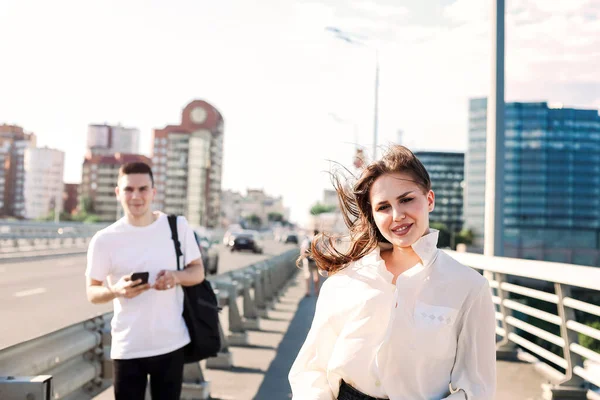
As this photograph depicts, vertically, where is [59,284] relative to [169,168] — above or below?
below

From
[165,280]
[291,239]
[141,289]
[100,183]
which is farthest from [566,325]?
[100,183]

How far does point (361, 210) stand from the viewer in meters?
2.86

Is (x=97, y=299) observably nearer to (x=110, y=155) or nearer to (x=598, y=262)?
(x=598, y=262)

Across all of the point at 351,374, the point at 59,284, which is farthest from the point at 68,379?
the point at 59,284

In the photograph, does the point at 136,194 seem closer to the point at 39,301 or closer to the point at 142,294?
the point at 142,294

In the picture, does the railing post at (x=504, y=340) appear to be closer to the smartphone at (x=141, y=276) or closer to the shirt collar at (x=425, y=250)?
the smartphone at (x=141, y=276)

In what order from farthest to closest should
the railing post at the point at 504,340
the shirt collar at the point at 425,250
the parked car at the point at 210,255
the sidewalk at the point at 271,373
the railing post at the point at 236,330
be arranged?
the parked car at the point at 210,255 → the railing post at the point at 236,330 → the railing post at the point at 504,340 → the sidewalk at the point at 271,373 → the shirt collar at the point at 425,250

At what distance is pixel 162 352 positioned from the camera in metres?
4.07

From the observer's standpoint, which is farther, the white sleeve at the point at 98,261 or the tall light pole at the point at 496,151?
the tall light pole at the point at 496,151

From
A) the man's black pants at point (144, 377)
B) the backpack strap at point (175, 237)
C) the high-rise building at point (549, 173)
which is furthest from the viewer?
the high-rise building at point (549, 173)

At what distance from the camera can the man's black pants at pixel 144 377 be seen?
159 inches

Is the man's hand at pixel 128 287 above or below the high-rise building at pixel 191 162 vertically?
below

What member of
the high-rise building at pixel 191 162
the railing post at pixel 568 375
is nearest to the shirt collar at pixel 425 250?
the railing post at pixel 568 375

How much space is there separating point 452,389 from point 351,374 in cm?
32
